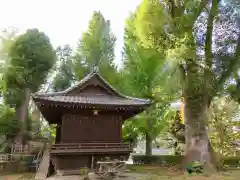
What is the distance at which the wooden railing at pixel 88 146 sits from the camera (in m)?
11.7

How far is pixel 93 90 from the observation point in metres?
14.0

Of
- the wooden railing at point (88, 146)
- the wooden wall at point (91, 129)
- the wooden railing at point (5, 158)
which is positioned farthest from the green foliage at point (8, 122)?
the wooden railing at point (88, 146)

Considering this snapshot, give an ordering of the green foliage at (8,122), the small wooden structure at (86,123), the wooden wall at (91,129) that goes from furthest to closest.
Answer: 1. the green foliage at (8,122)
2. the wooden wall at (91,129)
3. the small wooden structure at (86,123)

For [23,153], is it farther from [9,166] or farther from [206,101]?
[206,101]

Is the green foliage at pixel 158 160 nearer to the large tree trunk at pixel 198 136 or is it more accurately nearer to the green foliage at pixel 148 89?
the green foliage at pixel 148 89

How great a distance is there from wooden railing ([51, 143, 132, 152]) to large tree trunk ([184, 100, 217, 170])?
388cm

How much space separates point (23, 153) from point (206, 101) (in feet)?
49.2

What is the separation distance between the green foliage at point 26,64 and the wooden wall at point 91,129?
11.9 m

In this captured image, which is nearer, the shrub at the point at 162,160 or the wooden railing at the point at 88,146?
the wooden railing at the point at 88,146

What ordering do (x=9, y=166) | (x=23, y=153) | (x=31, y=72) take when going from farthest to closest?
(x=31, y=72) < (x=23, y=153) < (x=9, y=166)

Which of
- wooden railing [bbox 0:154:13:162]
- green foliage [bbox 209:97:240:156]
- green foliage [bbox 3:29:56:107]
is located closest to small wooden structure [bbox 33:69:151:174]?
wooden railing [bbox 0:154:13:162]

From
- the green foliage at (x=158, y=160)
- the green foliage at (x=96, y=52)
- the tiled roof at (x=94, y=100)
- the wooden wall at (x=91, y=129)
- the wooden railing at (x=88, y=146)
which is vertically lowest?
the green foliage at (x=158, y=160)

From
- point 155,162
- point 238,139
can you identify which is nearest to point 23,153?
point 155,162

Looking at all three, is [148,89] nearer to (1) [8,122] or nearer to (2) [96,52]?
(2) [96,52]
